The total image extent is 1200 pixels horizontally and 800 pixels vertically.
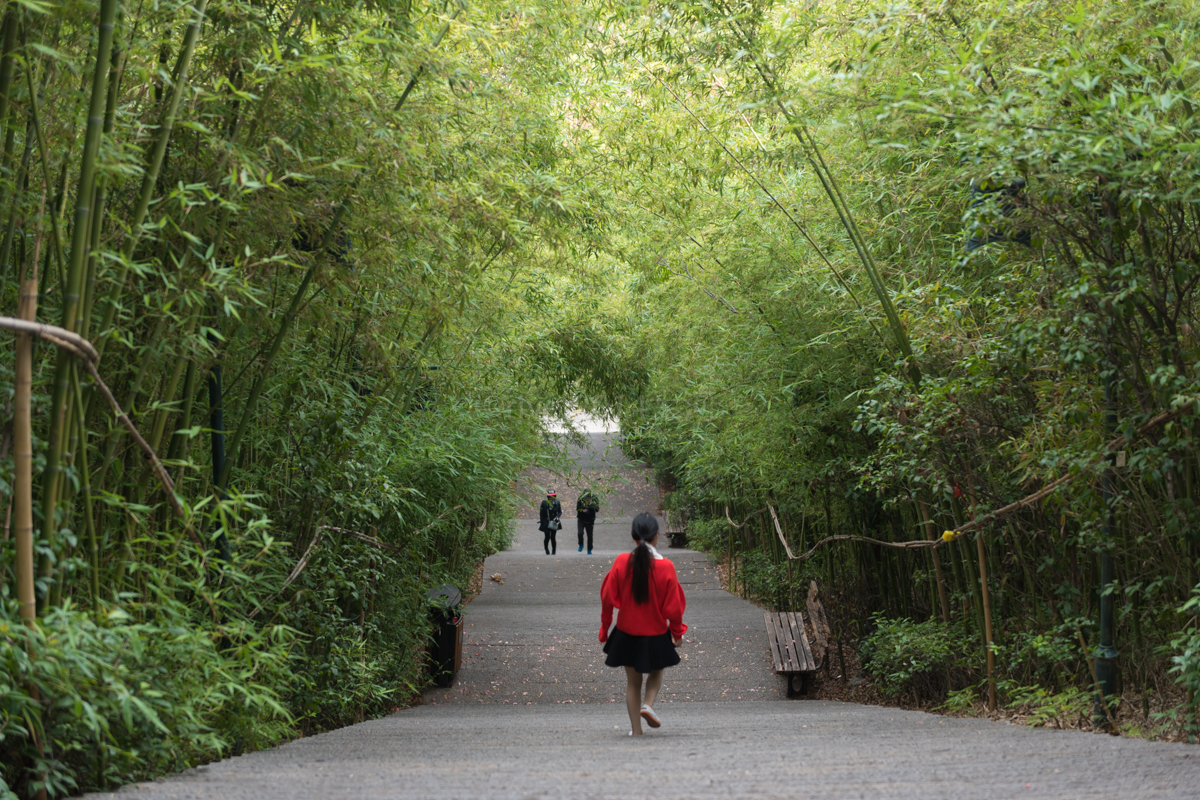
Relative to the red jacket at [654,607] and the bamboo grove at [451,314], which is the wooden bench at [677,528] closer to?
the bamboo grove at [451,314]

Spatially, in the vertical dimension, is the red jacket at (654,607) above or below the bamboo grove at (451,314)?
below

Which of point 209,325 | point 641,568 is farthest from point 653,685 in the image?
point 209,325

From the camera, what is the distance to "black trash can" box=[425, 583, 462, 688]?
7324mm

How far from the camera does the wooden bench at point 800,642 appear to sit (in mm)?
7508

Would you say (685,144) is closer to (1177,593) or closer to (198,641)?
(1177,593)

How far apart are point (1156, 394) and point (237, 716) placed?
10.3 feet

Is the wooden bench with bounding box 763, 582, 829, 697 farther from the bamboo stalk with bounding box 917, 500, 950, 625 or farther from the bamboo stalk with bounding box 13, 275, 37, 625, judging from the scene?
the bamboo stalk with bounding box 13, 275, 37, 625

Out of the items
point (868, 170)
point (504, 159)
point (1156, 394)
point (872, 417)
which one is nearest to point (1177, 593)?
point (1156, 394)

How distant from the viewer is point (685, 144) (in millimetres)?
6508

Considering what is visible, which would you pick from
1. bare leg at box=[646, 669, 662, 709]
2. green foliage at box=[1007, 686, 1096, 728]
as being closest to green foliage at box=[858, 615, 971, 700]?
green foliage at box=[1007, 686, 1096, 728]

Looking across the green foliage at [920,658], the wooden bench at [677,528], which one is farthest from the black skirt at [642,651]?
the wooden bench at [677,528]

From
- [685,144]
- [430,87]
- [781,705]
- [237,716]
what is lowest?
[781,705]

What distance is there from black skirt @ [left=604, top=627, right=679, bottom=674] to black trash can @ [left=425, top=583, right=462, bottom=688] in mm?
3500

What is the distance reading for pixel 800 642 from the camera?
7.67m
